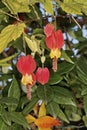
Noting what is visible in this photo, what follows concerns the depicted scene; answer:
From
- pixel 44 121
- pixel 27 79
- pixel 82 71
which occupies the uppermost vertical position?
pixel 27 79

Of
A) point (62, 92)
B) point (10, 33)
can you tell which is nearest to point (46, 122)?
point (62, 92)

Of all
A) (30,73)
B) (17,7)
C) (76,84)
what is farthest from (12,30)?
(76,84)

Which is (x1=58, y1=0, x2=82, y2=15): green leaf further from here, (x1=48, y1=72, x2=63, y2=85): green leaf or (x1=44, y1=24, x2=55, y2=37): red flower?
(x1=48, y1=72, x2=63, y2=85): green leaf

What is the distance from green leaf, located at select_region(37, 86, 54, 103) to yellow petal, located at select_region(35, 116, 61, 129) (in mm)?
100

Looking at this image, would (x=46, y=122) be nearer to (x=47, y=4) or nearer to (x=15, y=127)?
(x=15, y=127)

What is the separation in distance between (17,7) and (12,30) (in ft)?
0.16

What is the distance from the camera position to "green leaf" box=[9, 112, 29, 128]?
3.60ft

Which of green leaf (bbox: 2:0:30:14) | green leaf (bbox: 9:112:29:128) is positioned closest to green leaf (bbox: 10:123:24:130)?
green leaf (bbox: 9:112:29:128)

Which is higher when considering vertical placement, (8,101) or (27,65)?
(27,65)

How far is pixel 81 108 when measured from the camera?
143 cm

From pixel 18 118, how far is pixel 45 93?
10 cm

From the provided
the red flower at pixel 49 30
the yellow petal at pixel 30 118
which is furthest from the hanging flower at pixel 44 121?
the red flower at pixel 49 30

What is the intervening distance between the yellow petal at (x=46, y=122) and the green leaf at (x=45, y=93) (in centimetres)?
10

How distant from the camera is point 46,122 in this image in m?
1.22
